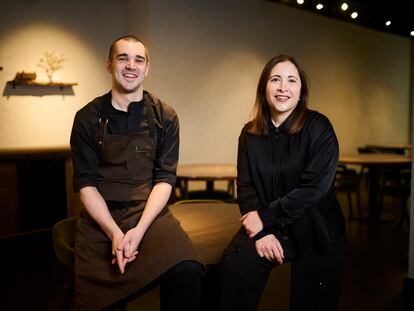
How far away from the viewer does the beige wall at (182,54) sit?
489cm

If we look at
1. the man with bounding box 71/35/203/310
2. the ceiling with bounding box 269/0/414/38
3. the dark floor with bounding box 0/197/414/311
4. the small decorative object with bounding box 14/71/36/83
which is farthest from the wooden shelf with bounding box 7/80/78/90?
the man with bounding box 71/35/203/310

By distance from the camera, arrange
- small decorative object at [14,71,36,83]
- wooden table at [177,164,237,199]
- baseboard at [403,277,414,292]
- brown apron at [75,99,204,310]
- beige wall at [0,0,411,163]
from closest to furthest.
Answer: brown apron at [75,99,204,310], baseboard at [403,277,414,292], wooden table at [177,164,237,199], small decorative object at [14,71,36,83], beige wall at [0,0,411,163]

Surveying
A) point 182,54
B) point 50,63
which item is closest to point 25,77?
point 50,63

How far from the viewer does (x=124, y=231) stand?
1849mm

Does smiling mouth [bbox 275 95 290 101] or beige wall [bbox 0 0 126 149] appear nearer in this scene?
smiling mouth [bbox 275 95 290 101]

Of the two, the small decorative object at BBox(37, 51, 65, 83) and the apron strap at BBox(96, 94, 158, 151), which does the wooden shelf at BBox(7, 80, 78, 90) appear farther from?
the apron strap at BBox(96, 94, 158, 151)

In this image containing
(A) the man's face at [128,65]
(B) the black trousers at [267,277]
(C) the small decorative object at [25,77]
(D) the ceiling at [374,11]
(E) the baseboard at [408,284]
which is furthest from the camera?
(D) the ceiling at [374,11]

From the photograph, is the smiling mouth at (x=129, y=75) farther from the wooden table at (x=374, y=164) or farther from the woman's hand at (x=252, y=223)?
the wooden table at (x=374, y=164)

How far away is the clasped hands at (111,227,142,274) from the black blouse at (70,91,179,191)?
0.29 metres

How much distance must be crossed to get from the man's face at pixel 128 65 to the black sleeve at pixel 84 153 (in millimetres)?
225

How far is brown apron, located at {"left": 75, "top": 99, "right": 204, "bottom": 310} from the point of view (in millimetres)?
1652

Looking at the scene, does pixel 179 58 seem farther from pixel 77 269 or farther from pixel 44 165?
pixel 77 269

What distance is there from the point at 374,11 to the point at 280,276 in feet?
12.7

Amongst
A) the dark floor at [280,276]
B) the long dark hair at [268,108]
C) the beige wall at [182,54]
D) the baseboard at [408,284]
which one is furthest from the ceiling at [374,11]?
the long dark hair at [268,108]
